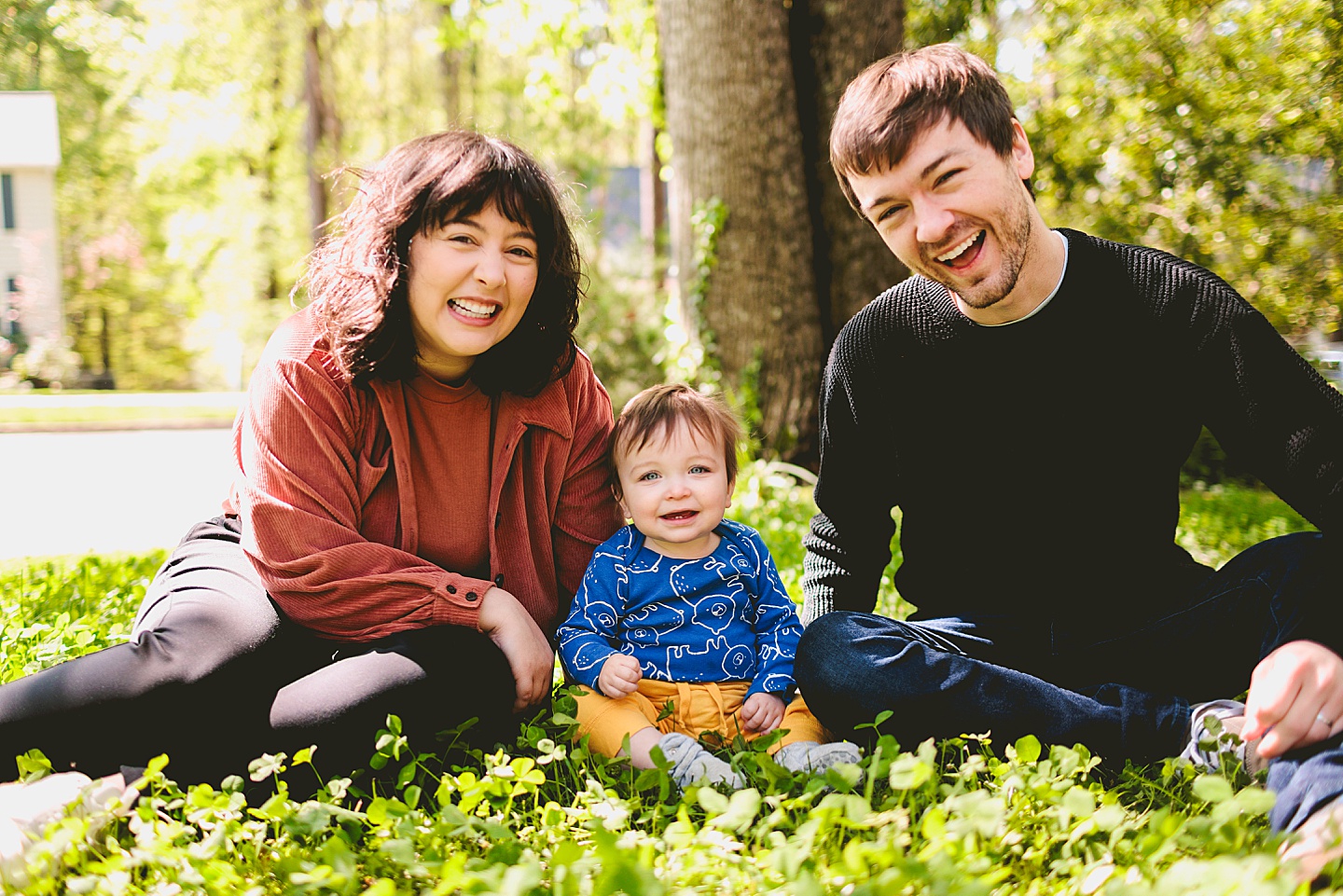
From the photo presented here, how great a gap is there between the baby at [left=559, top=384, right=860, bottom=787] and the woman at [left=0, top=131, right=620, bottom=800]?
139mm

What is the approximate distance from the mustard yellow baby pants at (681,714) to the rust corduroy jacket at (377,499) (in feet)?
1.06

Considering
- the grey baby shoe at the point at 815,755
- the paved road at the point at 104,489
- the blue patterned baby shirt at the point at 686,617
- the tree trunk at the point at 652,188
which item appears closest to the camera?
the grey baby shoe at the point at 815,755

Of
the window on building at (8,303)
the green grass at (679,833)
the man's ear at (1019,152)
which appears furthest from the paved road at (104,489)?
the window on building at (8,303)

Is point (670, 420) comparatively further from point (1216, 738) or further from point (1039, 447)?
point (1216, 738)

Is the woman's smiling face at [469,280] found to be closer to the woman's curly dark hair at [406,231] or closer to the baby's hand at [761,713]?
the woman's curly dark hair at [406,231]

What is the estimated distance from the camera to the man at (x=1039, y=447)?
2072mm

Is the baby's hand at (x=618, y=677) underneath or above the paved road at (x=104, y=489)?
above

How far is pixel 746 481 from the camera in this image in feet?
17.5

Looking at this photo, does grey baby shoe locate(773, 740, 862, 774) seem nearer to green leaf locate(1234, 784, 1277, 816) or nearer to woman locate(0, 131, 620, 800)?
woman locate(0, 131, 620, 800)

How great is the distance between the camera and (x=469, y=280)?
2344 mm

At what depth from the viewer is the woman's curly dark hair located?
232cm

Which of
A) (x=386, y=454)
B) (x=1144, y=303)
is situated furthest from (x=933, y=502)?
(x=386, y=454)

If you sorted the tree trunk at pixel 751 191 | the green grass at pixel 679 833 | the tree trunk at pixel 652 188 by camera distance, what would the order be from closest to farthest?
the green grass at pixel 679 833, the tree trunk at pixel 751 191, the tree trunk at pixel 652 188

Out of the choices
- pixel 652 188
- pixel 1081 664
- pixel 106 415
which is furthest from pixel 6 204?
pixel 1081 664
